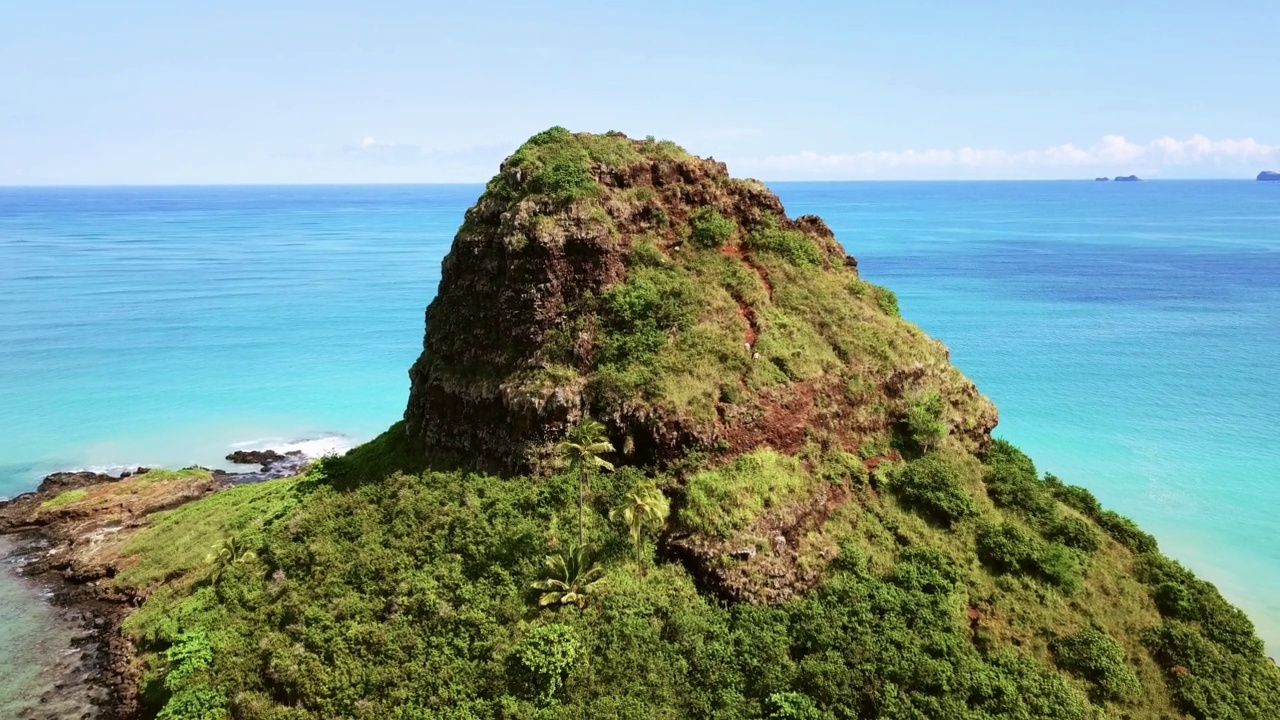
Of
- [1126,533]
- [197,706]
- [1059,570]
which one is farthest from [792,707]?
[197,706]

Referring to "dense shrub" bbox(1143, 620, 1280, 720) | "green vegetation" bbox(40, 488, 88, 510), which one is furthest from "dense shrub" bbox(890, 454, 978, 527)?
"green vegetation" bbox(40, 488, 88, 510)

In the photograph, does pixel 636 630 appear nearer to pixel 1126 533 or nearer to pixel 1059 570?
pixel 1059 570

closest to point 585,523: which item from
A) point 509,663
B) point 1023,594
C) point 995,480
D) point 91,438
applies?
point 509,663

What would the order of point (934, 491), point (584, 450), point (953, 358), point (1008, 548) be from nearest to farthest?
point (584, 450)
point (1008, 548)
point (934, 491)
point (953, 358)

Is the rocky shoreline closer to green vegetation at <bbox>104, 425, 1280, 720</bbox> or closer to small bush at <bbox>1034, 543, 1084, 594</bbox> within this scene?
green vegetation at <bbox>104, 425, 1280, 720</bbox>

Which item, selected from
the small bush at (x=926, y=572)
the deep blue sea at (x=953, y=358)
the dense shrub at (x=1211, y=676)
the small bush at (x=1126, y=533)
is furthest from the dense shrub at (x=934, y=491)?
the deep blue sea at (x=953, y=358)

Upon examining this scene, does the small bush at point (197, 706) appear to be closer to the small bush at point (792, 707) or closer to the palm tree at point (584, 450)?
the palm tree at point (584, 450)

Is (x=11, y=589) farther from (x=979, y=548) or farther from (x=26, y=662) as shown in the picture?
(x=979, y=548)
